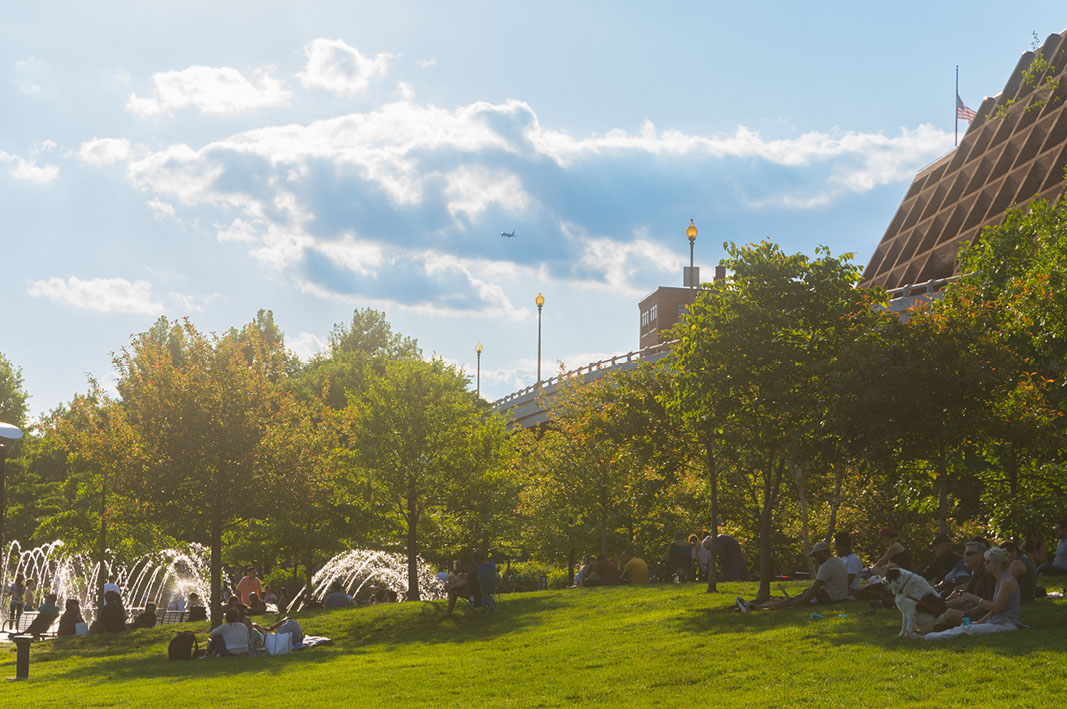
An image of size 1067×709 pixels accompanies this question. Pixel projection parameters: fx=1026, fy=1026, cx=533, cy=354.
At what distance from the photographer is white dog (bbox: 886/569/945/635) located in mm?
12328

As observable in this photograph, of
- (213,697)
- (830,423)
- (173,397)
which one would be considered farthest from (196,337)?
(830,423)

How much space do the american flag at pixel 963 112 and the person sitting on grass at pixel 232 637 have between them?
7723cm

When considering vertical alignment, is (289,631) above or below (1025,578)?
below

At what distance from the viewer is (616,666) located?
43.0ft

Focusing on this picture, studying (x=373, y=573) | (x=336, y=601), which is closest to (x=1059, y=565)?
(x=336, y=601)

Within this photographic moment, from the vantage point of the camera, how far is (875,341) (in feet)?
61.4

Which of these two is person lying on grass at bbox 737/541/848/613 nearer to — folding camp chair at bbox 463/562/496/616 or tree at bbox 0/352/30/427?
folding camp chair at bbox 463/562/496/616

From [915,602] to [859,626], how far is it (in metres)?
1.53

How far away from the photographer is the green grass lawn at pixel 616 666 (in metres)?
10.1

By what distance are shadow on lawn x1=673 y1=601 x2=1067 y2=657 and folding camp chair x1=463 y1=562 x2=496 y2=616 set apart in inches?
201

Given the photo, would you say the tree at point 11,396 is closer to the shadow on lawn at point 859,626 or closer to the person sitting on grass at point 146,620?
the person sitting on grass at point 146,620

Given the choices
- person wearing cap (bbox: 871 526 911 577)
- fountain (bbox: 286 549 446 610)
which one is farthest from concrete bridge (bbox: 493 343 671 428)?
person wearing cap (bbox: 871 526 911 577)

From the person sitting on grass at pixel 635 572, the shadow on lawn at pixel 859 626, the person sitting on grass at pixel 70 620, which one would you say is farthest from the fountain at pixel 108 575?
the shadow on lawn at pixel 859 626

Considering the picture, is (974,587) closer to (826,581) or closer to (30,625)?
(826,581)
